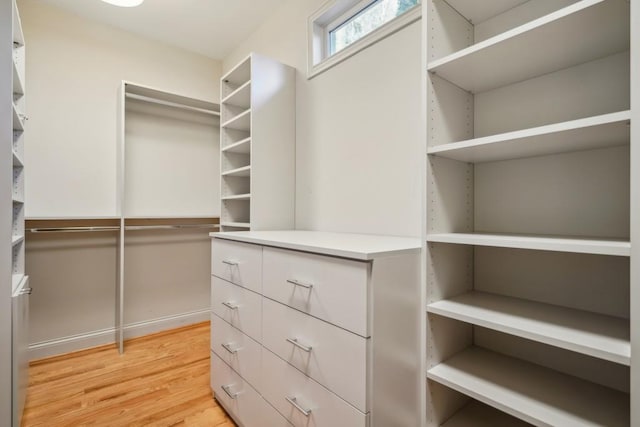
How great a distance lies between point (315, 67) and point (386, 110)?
0.74 meters

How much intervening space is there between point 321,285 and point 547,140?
2.79ft

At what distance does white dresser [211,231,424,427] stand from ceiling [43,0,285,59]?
6.41 ft

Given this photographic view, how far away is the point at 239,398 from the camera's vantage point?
62.5 inches

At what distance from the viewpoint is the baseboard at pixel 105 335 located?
2.41m

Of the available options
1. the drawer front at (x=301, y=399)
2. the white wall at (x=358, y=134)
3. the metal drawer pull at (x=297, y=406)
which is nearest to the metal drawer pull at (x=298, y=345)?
the drawer front at (x=301, y=399)

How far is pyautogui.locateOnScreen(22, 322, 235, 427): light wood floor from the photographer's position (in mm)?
1696

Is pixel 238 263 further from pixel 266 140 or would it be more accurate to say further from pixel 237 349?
pixel 266 140

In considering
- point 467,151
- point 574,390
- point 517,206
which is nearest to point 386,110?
point 467,151

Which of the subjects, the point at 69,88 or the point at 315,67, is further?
the point at 69,88

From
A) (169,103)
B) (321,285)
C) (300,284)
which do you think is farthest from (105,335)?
(321,285)

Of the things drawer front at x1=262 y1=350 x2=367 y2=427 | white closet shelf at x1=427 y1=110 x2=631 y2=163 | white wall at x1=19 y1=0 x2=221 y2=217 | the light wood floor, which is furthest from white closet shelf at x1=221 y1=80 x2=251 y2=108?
the light wood floor

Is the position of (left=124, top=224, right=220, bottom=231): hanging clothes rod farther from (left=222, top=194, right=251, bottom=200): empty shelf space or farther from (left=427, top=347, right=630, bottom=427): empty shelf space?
(left=427, top=347, right=630, bottom=427): empty shelf space

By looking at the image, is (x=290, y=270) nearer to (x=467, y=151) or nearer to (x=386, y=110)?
(x=467, y=151)

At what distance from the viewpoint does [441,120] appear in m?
1.17
